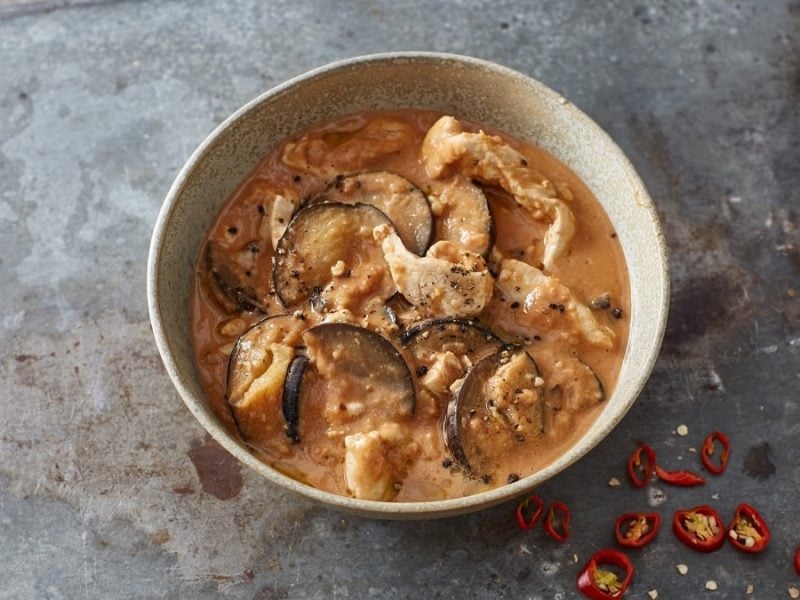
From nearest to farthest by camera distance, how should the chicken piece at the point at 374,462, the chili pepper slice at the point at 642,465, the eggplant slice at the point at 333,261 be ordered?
the chicken piece at the point at 374,462 < the eggplant slice at the point at 333,261 < the chili pepper slice at the point at 642,465

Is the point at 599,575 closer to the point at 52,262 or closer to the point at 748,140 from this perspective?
the point at 748,140

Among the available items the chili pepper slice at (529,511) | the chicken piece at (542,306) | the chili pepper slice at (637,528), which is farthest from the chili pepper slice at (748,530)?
the chicken piece at (542,306)

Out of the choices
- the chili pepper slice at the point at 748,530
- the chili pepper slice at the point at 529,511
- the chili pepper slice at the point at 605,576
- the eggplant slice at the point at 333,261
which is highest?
the eggplant slice at the point at 333,261

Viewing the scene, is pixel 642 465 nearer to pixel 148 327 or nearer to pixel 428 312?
pixel 428 312

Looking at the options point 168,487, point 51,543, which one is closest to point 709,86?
point 168,487

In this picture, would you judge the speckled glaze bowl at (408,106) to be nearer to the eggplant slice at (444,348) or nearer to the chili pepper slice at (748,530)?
the eggplant slice at (444,348)

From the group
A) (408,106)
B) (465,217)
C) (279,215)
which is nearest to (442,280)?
(465,217)
